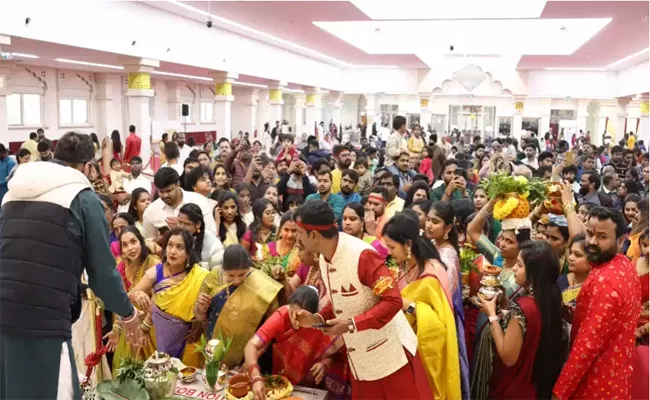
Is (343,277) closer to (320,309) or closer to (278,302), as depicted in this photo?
(320,309)

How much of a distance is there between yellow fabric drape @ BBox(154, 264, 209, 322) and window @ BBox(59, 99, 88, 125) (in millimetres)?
13228

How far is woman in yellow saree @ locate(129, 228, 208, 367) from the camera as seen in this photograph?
3.15 metres

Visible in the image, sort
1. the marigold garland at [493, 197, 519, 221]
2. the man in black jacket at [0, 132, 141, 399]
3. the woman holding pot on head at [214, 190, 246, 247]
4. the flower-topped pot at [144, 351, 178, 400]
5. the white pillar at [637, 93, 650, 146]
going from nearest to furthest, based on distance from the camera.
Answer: the man in black jacket at [0, 132, 141, 399]
the flower-topped pot at [144, 351, 178, 400]
the marigold garland at [493, 197, 519, 221]
the woman holding pot on head at [214, 190, 246, 247]
the white pillar at [637, 93, 650, 146]

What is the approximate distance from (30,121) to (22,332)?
1328 cm

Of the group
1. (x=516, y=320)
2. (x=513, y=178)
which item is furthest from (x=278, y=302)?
(x=513, y=178)

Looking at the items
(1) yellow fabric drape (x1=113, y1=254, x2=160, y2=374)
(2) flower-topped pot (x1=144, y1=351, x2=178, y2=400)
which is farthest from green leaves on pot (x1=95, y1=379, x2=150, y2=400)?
(1) yellow fabric drape (x1=113, y1=254, x2=160, y2=374)

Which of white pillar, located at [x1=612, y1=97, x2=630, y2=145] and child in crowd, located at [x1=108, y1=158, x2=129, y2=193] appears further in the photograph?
white pillar, located at [x1=612, y1=97, x2=630, y2=145]

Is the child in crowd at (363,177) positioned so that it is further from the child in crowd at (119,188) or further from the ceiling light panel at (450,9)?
the ceiling light panel at (450,9)

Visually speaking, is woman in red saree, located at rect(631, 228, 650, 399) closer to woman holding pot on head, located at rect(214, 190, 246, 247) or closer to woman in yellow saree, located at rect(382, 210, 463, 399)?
woman in yellow saree, located at rect(382, 210, 463, 399)

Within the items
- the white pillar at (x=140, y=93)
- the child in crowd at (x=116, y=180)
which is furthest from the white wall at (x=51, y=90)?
the child in crowd at (x=116, y=180)

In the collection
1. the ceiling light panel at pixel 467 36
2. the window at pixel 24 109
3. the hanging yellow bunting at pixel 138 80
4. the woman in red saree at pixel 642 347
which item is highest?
the ceiling light panel at pixel 467 36

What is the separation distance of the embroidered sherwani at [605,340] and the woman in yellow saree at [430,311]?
51 centimetres

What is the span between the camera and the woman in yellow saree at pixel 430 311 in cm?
284

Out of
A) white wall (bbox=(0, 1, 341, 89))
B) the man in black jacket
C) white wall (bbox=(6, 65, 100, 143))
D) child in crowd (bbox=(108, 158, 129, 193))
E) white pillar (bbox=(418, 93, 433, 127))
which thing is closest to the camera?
the man in black jacket
